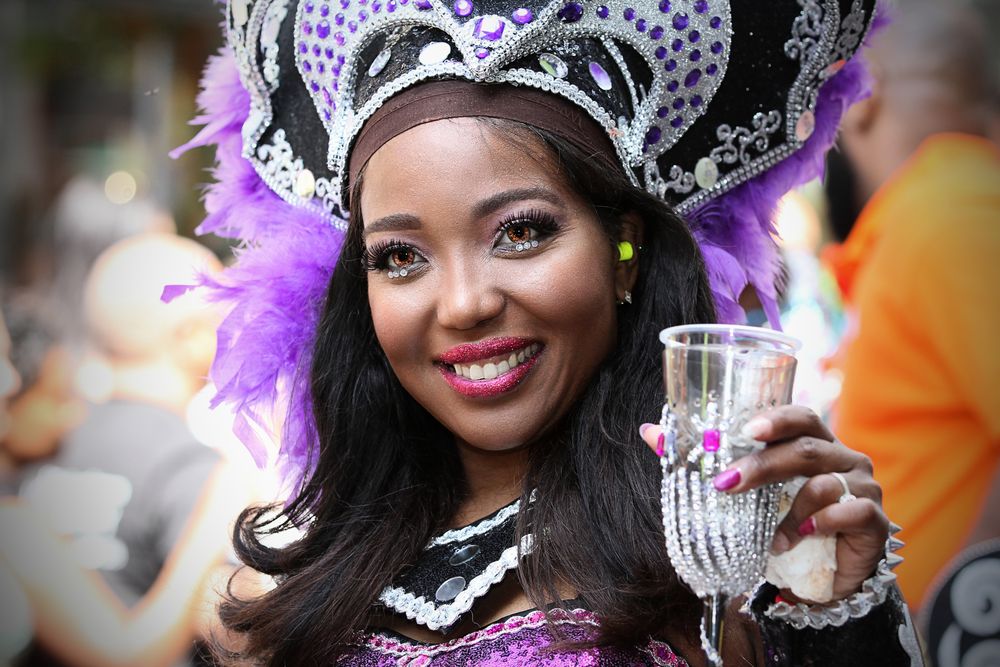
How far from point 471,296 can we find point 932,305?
6.75 feet

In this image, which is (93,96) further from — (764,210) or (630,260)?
(630,260)

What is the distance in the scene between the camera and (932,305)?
3.39 metres

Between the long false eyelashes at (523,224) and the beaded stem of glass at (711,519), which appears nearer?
the beaded stem of glass at (711,519)

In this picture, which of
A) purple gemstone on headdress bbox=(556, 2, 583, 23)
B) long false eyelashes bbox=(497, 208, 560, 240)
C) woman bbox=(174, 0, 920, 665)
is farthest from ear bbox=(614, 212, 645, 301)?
purple gemstone on headdress bbox=(556, 2, 583, 23)

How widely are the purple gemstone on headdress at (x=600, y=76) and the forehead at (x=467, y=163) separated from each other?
0.19m

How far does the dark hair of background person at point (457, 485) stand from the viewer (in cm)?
184

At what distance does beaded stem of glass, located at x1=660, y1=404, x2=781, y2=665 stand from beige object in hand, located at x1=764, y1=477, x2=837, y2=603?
0.27 feet

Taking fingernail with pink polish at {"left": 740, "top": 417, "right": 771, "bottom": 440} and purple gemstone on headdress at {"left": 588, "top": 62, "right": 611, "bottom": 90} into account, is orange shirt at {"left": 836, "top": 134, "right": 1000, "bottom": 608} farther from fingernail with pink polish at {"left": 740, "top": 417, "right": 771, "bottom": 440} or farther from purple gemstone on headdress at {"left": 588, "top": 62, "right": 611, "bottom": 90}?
fingernail with pink polish at {"left": 740, "top": 417, "right": 771, "bottom": 440}

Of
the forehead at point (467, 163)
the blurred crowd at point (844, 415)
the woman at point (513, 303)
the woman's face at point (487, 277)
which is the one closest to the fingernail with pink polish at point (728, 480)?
the woman at point (513, 303)

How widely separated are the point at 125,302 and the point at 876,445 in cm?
278

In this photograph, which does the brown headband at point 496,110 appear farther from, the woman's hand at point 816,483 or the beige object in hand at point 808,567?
the beige object in hand at point 808,567

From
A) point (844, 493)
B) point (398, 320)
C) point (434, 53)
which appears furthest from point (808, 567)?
point (434, 53)

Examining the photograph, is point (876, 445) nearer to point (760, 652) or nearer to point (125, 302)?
point (760, 652)

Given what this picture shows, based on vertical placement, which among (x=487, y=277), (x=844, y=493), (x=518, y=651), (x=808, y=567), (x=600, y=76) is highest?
(x=600, y=76)
